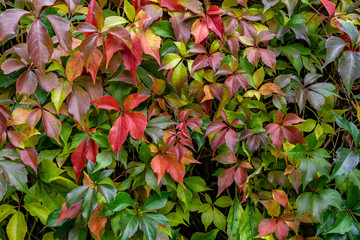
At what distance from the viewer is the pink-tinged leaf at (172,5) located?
1.15 metres

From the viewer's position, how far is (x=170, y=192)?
115cm

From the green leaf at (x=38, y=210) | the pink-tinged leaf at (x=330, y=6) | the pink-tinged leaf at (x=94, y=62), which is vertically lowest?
the green leaf at (x=38, y=210)

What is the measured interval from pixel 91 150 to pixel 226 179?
0.48 metres

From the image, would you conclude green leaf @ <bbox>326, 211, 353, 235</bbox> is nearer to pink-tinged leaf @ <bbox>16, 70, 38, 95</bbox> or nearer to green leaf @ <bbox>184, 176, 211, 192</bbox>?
green leaf @ <bbox>184, 176, 211, 192</bbox>

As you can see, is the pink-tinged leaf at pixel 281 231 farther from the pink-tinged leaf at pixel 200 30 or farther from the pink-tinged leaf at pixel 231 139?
the pink-tinged leaf at pixel 200 30

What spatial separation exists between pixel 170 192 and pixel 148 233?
160 millimetres

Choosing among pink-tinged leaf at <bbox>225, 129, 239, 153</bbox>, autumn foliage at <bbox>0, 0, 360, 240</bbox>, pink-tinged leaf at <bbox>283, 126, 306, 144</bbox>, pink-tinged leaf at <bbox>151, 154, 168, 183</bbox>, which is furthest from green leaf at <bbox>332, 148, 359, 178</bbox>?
pink-tinged leaf at <bbox>151, 154, 168, 183</bbox>

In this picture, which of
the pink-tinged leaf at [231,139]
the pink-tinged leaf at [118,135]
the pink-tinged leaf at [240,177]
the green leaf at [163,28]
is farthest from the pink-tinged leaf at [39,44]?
the pink-tinged leaf at [240,177]

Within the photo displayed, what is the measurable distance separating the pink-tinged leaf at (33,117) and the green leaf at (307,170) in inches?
34.7

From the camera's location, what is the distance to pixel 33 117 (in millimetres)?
1052

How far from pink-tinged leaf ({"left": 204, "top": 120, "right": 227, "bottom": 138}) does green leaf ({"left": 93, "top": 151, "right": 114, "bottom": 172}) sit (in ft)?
1.08

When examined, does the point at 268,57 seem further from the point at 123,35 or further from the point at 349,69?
the point at 123,35

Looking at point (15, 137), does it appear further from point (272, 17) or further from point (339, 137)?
point (339, 137)

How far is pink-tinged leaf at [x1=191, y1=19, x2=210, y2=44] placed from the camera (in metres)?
1.15
